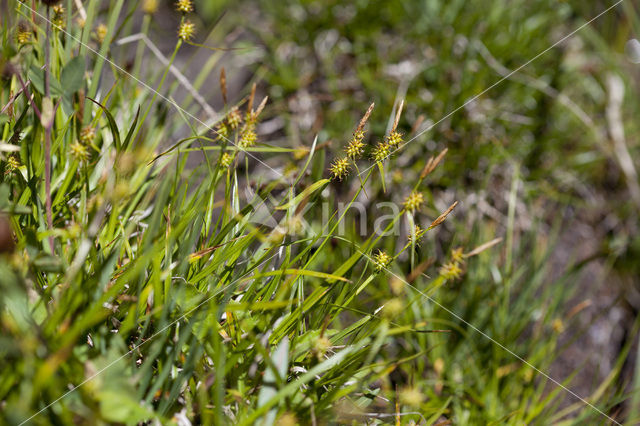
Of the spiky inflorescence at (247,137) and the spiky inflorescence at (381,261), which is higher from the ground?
the spiky inflorescence at (247,137)

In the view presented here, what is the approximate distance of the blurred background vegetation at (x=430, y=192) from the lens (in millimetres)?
760

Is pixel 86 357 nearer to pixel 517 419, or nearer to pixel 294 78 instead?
pixel 517 419

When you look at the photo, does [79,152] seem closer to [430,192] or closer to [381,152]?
[381,152]

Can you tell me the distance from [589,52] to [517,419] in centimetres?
183

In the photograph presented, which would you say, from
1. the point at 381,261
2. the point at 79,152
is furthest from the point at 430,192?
the point at 79,152

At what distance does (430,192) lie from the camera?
1604mm

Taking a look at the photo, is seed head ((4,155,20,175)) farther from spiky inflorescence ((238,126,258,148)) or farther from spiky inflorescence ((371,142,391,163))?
spiky inflorescence ((371,142,391,163))

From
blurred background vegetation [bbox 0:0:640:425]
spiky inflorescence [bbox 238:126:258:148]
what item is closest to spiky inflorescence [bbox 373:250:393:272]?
blurred background vegetation [bbox 0:0:640:425]

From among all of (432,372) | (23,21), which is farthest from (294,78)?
(432,372)

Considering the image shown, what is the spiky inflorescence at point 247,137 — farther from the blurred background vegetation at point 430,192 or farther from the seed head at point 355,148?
the seed head at point 355,148

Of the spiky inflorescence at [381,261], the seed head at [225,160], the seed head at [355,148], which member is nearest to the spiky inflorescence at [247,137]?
the seed head at [225,160]

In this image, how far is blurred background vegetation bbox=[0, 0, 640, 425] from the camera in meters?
0.76

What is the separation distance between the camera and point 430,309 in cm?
122

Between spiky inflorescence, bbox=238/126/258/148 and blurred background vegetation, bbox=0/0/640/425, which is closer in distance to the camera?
blurred background vegetation, bbox=0/0/640/425
